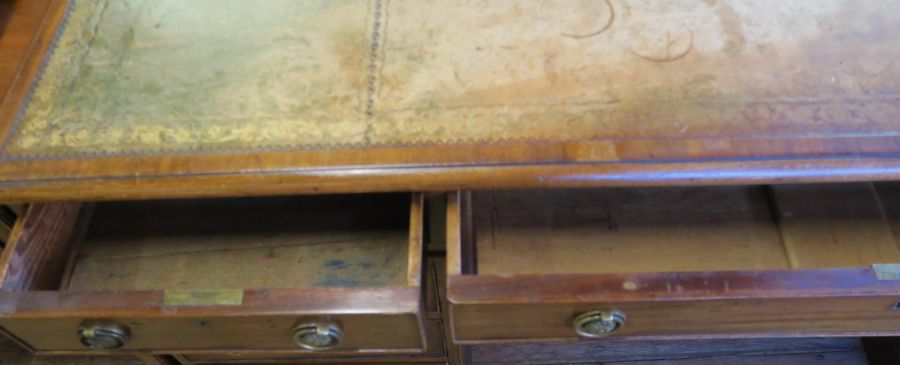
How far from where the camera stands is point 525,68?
0.84m

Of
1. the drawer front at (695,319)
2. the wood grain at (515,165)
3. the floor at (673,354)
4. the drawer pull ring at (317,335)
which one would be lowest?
the drawer pull ring at (317,335)

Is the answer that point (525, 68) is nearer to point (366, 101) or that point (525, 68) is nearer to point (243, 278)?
A: point (366, 101)

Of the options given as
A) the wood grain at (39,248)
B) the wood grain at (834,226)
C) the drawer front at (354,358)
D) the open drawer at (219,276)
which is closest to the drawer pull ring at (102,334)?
the open drawer at (219,276)

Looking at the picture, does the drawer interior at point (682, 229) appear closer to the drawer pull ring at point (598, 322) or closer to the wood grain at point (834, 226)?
the wood grain at point (834, 226)

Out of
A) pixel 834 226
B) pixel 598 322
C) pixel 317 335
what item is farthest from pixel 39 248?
pixel 834 226

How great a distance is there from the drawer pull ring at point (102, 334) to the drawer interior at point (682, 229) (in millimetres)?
377

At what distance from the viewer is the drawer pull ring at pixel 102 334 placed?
71cm

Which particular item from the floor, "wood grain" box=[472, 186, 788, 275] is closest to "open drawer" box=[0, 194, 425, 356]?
"wood grain" box=[472, 186, 788, 275]

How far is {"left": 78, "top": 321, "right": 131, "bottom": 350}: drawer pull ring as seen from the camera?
707 millimetres

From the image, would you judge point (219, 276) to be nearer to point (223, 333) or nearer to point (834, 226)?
point (223, 333)

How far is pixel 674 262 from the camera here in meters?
0.83

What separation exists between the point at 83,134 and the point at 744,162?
742mm

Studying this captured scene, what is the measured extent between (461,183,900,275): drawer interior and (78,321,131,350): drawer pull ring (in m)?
0.38

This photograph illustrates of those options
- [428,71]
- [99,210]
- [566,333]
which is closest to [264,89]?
[428,71]
